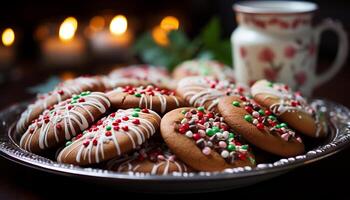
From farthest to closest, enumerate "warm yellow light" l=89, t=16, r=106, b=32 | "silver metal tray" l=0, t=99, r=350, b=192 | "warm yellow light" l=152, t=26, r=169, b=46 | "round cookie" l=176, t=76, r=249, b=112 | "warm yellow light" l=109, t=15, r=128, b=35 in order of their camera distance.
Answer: "warm yellow light" l=89, t=16, r=106, b=32, "warm yellow light" l=109, t=15, r=128, b=35, "warm yellow light" l=152, t=26, r=169, b=46, "round cookie" l=176, t=76, r=249, b=112, "silver metal tray" l=0, t=99, r=350, b=192

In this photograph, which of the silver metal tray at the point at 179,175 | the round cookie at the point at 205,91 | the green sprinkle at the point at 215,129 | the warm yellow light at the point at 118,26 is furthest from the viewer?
the warm yellow light at the point at 118,26

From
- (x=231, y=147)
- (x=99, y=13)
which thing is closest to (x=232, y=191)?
(x=231, y=147)

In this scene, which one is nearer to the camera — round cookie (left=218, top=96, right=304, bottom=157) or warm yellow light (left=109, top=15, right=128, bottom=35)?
round cookie (left=218, top=96, right=304, bottom=157)

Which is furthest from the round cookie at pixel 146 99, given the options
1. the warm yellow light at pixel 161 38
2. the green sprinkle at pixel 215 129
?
the warm yellow light at pixel 161 38

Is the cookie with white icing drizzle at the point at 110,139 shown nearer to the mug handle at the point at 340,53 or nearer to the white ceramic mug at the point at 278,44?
the white ceramic mug at the point at 278,44

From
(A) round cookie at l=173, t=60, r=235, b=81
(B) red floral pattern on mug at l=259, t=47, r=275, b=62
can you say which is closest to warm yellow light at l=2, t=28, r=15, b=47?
(A) round cookie at l=173, t=60, r=235, b=81

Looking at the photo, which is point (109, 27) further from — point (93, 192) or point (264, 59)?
point (93, 192)

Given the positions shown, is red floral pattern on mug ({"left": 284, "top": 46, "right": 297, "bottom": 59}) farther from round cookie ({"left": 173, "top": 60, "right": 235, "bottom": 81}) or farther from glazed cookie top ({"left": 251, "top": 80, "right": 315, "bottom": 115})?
glazed cookie top ({"left": 251, "top": 80, "right": 315, "bottom": 115})
